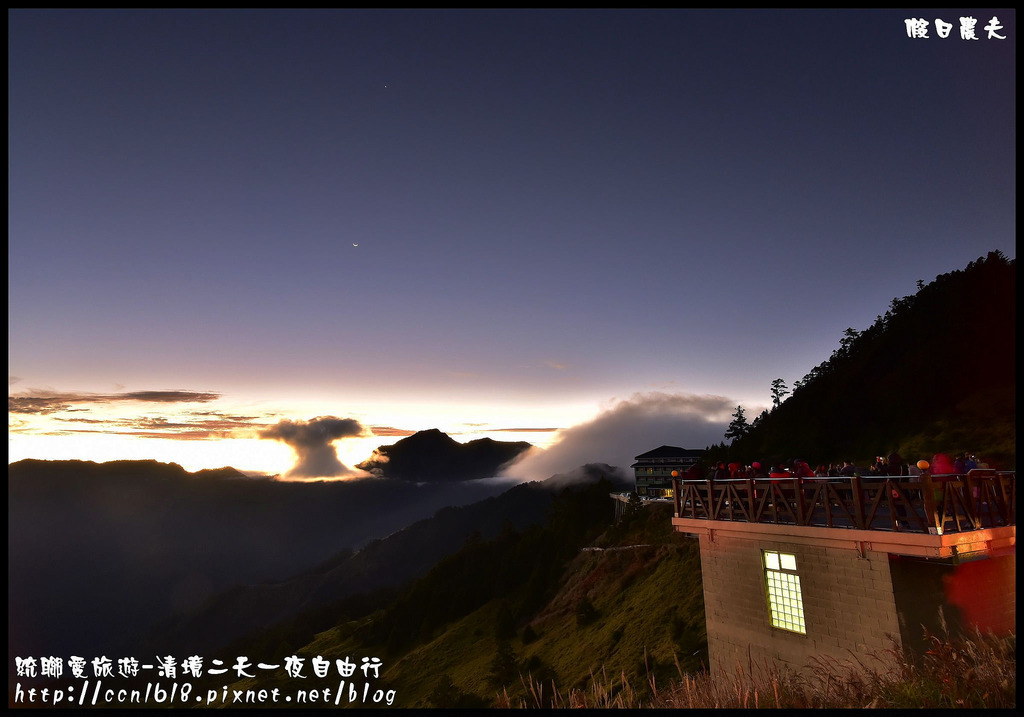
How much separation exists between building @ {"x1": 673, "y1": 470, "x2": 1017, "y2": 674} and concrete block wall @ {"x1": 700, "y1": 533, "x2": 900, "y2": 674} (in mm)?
23

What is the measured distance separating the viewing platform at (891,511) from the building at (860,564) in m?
0.03

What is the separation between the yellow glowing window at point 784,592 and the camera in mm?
13867

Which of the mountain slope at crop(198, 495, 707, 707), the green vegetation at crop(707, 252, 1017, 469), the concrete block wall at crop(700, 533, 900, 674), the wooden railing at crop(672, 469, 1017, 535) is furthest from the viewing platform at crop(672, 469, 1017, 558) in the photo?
the green vegetation at crop(707, 252, 1017, 469)

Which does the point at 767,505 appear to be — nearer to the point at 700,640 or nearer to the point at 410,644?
the point at 700,640

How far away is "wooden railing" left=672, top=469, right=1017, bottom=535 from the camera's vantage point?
37.9 ft

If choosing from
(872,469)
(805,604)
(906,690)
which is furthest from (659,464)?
(906,690)

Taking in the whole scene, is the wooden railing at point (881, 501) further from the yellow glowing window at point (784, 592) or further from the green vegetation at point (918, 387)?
the green vegetation at point (918, 387)

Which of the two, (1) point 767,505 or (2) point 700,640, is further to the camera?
(2) point 700,640

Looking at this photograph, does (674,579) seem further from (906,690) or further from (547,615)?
(906,690)

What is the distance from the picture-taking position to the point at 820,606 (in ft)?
43.5

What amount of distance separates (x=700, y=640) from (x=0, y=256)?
27.6m

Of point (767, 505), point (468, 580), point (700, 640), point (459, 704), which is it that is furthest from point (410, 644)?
point (767, 505)

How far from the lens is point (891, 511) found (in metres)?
11.9

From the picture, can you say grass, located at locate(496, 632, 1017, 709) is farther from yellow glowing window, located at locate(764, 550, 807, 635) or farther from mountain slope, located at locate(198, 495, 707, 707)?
yellow glowing window, located at locate(764, 550, 807, 635)
